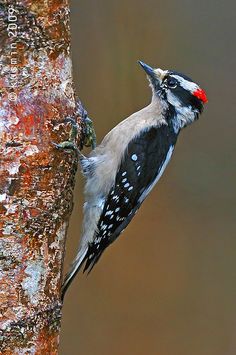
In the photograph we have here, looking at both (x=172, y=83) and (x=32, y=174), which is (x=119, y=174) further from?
(x=32, y=174)

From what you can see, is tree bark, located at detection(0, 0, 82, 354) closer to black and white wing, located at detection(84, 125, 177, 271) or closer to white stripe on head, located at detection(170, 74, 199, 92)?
black and white wing, located at detection(84, 125, 177, 271)

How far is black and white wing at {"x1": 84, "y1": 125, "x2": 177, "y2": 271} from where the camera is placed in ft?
11.8

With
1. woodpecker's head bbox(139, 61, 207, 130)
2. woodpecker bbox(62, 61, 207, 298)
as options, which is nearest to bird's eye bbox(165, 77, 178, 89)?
woodpecker's head bbox(139, 61, 207, 130)

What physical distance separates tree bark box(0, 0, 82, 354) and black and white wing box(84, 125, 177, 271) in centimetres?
76

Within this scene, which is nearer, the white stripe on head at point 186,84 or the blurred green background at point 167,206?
the white stripe on head at point 186,84

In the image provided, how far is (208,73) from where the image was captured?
16.9 ft

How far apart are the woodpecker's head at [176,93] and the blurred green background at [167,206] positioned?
103cm

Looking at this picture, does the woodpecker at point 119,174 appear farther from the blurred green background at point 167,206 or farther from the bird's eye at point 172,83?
the blurred green background at point 167,206

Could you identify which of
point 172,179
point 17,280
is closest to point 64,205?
point 17,280

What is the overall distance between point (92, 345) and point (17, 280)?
8.36 ft

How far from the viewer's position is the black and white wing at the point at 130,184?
142 inches

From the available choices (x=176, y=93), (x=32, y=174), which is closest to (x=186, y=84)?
(x=176, y=93)

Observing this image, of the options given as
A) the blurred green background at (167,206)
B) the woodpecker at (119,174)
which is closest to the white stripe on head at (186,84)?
the woodpecker at (119,174)

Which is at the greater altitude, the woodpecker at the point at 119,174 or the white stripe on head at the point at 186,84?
the white stripe on head at the point at 186,84
